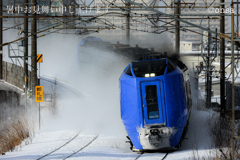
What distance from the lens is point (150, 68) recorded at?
10203mm

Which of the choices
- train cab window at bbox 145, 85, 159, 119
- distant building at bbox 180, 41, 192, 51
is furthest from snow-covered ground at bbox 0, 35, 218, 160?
distant building at bbox 180, 41, 192, 51

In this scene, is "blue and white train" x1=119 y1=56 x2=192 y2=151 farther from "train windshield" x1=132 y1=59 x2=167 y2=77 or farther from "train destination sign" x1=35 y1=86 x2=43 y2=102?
"train destination sign" x1=35 y1=86 x2=43 y2=102

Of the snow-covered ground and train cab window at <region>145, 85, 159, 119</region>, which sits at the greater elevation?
train cab window at <region>145, 85, 159, 119</region>

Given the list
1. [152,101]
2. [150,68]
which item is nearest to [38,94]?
[150,68]

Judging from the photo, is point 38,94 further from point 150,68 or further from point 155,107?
point 155,107

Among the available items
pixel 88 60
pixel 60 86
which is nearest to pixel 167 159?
pixel 88 60

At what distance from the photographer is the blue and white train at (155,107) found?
984cm

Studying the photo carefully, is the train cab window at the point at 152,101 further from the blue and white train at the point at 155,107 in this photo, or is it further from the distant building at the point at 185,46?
the distant building at the point at 185,46

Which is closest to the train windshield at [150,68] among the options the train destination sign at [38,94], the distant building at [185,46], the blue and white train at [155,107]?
the blue and white train at [155,107]

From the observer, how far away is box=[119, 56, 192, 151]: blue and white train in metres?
9.84

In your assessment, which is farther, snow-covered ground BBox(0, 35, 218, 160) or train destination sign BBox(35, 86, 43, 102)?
train destination sign BBox(35, 86, 43, 102)

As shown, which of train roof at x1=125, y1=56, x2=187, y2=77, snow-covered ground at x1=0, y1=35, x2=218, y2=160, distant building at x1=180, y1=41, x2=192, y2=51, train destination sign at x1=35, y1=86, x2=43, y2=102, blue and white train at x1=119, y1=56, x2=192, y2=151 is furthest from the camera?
distant building at x1=180, y1=41, x2=192, y2=51

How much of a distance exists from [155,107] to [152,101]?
0.68 feet

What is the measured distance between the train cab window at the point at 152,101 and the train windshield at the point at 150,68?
0.46 metres
